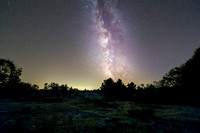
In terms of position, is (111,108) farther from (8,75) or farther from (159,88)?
(8,75)

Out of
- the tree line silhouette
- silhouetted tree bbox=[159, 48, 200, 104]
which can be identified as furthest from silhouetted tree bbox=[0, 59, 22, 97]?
silhouetted tree bbox=[159, 48, 200, 104]

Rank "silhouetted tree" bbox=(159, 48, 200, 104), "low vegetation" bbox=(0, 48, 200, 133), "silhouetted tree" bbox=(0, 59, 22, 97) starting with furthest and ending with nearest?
"silhouetted tree" bbox=(0, 59, 22, 97) → "silhouetted tree" bbox=(159, 48, 200, 104) → "low vegetation" bbox=(0, 48, 200, 133)

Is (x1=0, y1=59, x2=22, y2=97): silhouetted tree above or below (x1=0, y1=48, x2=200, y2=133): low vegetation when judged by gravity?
above

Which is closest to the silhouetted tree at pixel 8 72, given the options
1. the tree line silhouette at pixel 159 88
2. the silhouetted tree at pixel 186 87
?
the tree line silhouette at pixel 159 88

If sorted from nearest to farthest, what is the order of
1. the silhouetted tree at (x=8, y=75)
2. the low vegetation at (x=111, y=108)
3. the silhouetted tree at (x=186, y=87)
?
the low vegetation at (x=111, y=108), the silhouetted tree at (x=186, y=87), the silhouetted tree at (x=8, y=75)

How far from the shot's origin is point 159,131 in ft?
15.6

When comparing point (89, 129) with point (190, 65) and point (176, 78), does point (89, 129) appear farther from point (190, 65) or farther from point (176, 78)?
point (176, 78)

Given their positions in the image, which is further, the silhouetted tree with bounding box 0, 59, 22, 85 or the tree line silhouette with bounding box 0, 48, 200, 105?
the silhouetted tree with bounding box 0, 59, 22, 85

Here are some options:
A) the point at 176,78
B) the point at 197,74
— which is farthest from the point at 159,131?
the point at 176,78

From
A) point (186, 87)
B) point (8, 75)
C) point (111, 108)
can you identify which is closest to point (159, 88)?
point (186, 87)

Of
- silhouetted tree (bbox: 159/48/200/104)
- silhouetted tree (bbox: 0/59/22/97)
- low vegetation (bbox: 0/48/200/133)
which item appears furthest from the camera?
silhouetted tree (bbox: 0/59/22/97)

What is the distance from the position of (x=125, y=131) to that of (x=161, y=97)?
21621 mm

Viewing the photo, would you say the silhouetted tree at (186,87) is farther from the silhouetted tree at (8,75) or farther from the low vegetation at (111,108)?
the silhouetted tree at (8,75)

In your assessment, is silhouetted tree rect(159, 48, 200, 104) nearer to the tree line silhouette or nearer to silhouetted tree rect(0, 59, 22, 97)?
the tree line silhouette
